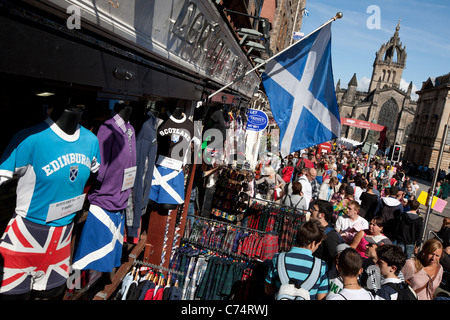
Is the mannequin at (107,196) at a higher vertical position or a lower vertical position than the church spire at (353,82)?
lower

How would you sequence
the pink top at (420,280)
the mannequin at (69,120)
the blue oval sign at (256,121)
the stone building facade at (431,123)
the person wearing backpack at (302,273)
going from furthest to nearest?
1. the stone building facade at (431,123)
2. the blue oval sign at (256,121)
3. the pink top at (420,280)
4. the person wearing backpack at (302,273)
5. the mannequin at (69,120)

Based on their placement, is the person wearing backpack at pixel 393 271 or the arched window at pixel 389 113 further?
the arched window at pixel 389 113

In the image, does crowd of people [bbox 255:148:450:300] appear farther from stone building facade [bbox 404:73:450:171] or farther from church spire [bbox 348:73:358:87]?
church spire [bbox 348:73:358:87]

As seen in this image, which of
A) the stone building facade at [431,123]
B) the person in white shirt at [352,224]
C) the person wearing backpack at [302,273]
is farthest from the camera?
the stone building facade at [431,123]

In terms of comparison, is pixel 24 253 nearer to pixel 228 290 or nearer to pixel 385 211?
pixel 228 290

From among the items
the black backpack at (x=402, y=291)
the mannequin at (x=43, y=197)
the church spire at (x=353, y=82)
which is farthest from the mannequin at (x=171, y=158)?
the church spire at (x=353, y=82)

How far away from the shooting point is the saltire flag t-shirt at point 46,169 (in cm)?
189

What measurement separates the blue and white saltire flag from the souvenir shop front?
3.85ft

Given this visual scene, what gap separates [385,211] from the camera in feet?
27.8

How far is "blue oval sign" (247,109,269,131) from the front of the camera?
8898 millimetres

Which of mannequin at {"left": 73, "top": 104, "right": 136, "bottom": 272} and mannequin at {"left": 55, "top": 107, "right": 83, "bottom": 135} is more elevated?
mannequin at {"left": 55, "top": 107, "right": 83, "bottom": 135}

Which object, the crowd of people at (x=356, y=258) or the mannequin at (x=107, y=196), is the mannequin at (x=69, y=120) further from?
the crowd of people at (x=356, y=258)

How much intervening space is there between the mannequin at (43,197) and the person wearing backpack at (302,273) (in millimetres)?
2066

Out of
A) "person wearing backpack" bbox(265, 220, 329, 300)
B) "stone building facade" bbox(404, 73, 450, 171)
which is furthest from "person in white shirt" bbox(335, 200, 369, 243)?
"stone building facade" bbox(404, 73, 450, 171)
